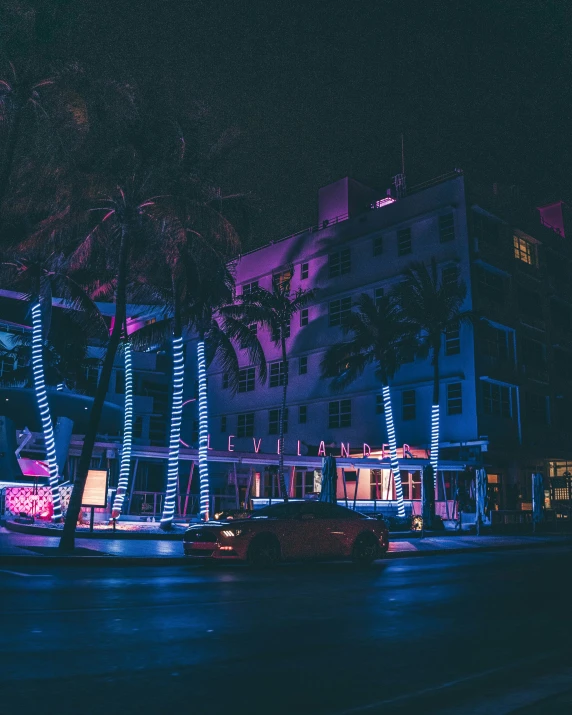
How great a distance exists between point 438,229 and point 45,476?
90.7ft

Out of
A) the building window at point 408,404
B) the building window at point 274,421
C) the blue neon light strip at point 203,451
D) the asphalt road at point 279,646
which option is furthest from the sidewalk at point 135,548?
the building window at point 274,421

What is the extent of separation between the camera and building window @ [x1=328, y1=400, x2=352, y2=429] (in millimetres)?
49312

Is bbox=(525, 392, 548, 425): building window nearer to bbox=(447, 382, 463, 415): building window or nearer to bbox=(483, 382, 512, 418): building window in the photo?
bbox=(483, 382, 512, 418): building window

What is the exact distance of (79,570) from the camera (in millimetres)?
15688

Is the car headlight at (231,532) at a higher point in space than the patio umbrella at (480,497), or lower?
lower

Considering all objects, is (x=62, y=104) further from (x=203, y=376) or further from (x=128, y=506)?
(x=128, y=506)

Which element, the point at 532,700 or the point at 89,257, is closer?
the point at 532,700

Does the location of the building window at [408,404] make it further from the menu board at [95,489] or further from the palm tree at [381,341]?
the menu board at [95,489]

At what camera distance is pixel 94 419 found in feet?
70.8

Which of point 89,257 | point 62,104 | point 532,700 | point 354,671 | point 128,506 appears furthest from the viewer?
point 128,506

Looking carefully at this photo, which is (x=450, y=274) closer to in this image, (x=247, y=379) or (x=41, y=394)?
(x=247, y=379)

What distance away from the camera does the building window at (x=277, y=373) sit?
5350 centimetres

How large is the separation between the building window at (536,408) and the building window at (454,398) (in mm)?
6436

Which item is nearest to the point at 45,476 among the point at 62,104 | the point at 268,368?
the point at 62,104
